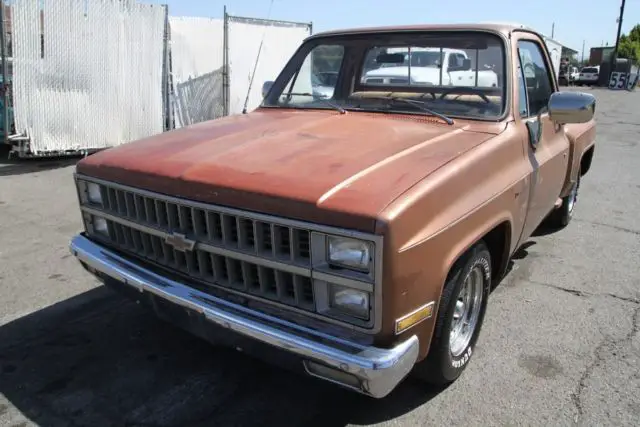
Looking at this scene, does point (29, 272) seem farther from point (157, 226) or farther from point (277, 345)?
point (277, 345)

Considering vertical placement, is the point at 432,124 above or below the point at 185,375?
above

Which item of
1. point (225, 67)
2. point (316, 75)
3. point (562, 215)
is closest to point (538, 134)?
point (316, 75)

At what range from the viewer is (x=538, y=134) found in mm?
3711

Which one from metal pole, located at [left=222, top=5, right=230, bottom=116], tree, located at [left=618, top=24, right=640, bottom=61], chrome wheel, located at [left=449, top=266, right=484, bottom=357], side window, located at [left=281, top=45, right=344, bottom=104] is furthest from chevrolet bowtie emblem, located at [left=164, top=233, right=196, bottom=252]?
tree, located at [left=618, top=24, right=640, bottom=61]

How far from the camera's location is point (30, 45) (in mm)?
8297

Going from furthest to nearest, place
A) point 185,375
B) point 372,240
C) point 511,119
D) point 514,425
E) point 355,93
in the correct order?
1. point 355,93
2. point 511,119
3. point 185,375
4. point 514,425
5. point 372,240

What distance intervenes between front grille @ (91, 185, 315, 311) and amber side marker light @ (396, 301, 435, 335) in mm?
376

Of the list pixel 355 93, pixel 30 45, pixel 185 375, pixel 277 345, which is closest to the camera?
pixel 277 345

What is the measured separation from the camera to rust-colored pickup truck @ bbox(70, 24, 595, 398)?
2.25 meters

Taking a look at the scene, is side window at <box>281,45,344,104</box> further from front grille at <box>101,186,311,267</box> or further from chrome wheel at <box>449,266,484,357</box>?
chrome wheel at <box>449,266,484,357</box>

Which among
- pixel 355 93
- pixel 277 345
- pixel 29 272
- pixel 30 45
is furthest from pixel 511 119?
pixel 30 45

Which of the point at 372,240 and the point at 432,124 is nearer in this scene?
the point at 372,240

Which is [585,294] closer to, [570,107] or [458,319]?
[570,107]

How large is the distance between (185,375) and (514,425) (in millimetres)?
1766
